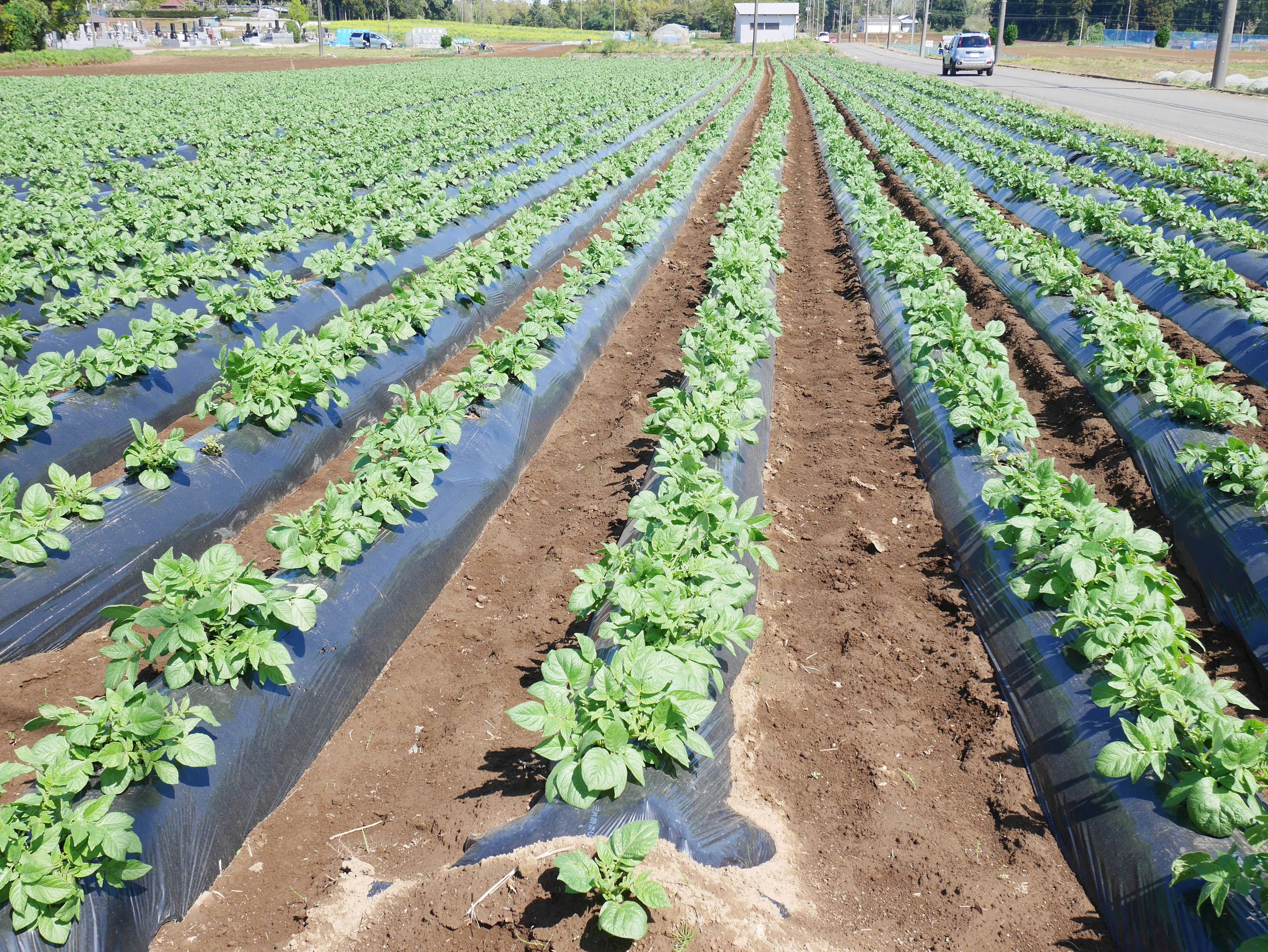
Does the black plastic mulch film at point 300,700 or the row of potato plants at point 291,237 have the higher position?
the row of potato plants at point 291,237

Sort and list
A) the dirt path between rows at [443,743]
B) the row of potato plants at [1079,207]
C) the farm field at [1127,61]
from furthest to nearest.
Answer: the farm field at [1127,61]
the row of potato plants at [1079,207]
the dirt path between rows at [443,743]

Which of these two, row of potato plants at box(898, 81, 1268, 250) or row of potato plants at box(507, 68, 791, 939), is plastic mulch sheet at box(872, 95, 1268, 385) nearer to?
row of potato plants at box(898, 81, 1268, 250)

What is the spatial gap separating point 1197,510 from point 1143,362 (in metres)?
1.76

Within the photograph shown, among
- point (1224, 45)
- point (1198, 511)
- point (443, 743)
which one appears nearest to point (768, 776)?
point (443, 743)

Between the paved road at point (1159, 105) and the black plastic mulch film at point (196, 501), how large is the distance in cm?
1914

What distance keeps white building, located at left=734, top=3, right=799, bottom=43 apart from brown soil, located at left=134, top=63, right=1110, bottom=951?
113754mm

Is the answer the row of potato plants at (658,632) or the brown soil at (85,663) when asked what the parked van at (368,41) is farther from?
the row of potato plants at (658,632)

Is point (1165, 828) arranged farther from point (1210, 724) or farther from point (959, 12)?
point (959, 12)

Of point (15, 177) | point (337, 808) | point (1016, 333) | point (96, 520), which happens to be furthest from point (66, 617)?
point (15, 177)

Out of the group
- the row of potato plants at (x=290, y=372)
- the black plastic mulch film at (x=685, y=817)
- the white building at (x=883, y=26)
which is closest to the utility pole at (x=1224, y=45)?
the row of potato plants at (x=290, y=372)

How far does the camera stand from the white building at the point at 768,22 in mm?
Result: 104500

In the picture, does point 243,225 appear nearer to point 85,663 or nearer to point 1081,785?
point 85,663

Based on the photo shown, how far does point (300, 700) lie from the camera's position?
3.73m

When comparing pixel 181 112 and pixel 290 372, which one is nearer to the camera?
pixel 290 372
